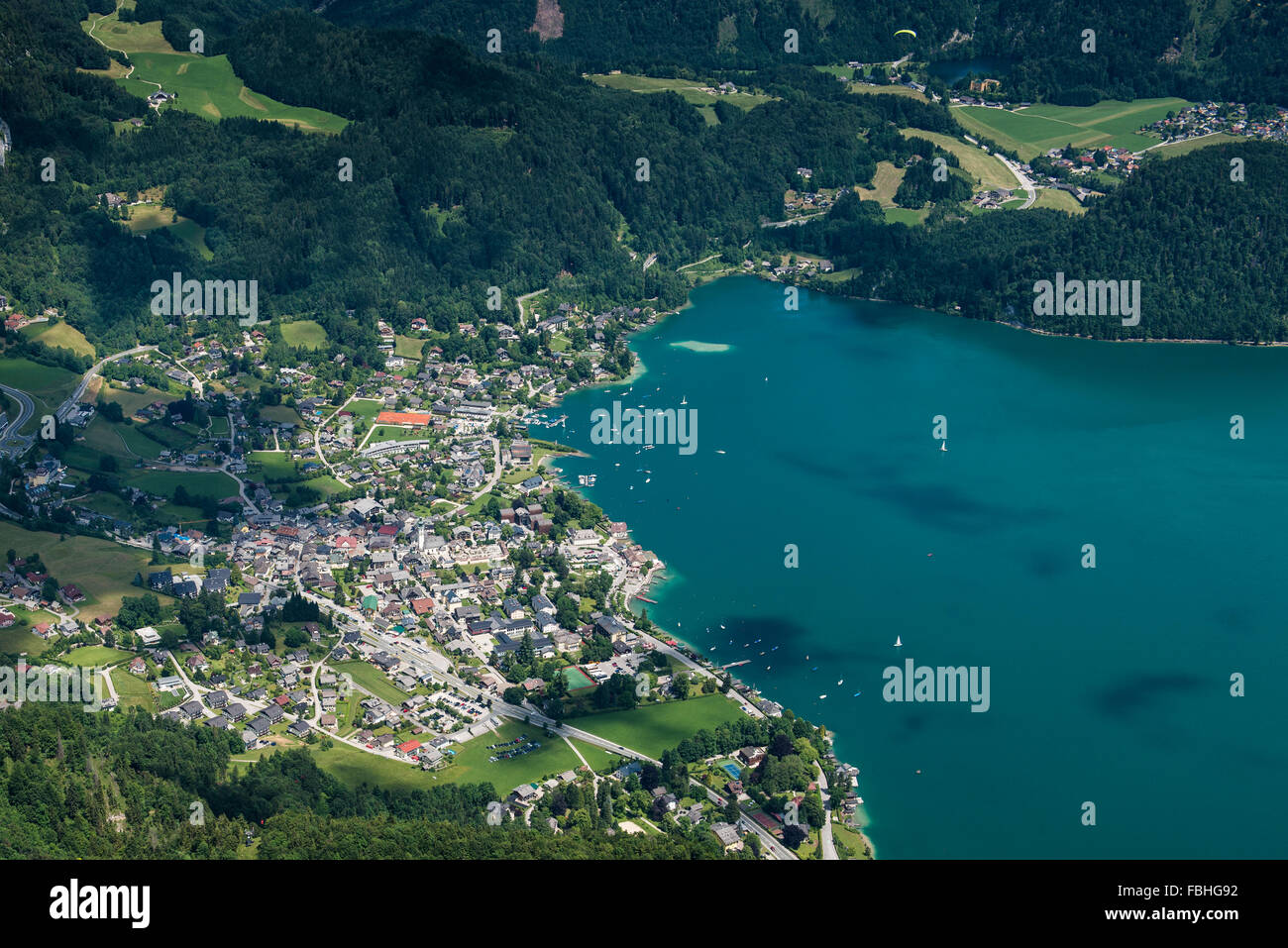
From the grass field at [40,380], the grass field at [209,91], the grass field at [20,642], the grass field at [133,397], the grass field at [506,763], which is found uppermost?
the grass field at [209,91]

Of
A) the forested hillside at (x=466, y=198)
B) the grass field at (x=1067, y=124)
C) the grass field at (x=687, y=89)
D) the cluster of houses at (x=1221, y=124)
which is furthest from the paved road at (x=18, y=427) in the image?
the cluster of houses at (x=1221, y=124)

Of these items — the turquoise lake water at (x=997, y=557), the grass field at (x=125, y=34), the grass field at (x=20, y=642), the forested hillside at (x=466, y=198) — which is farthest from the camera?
the grass field at (x=125, y=34)

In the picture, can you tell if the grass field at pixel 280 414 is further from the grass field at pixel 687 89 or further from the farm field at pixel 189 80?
the grass field at pixel 687 89

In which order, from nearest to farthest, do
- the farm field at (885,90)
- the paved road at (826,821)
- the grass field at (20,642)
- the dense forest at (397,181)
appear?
the paved road at (826,821) < the grass field at (20,642) < the dense forest at (397,181) < the farm field at (885,90)

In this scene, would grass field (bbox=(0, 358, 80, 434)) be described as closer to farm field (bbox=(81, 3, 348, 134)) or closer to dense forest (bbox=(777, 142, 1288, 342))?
farm field (bbox=(81, 3, 348, 134))

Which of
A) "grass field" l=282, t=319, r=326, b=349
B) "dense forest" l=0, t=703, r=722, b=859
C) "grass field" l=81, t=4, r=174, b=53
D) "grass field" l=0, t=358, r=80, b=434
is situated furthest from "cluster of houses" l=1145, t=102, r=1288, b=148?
"dense forest" l=0, t=703, r=722, b=859

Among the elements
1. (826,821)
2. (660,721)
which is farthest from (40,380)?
(826,821)

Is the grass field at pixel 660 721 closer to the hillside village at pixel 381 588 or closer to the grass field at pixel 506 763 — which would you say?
the hillside village at pixel 381 588

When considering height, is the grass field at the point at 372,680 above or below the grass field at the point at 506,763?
above

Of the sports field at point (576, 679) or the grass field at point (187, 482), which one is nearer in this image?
the sports field at point (576, 679)
